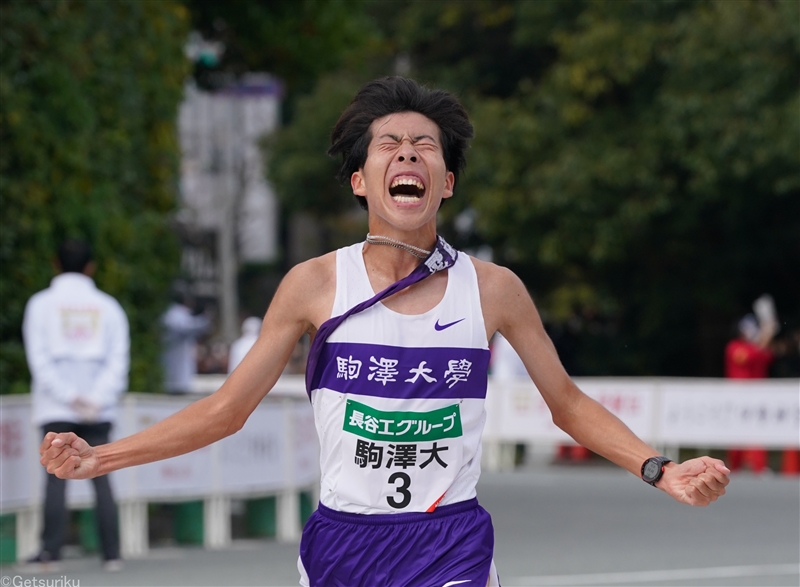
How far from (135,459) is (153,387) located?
8.37 meters

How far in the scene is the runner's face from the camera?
161 inches

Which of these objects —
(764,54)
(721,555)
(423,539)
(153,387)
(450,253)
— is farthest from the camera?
(764,54)

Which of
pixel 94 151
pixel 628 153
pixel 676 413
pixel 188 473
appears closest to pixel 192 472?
pixel 188 473

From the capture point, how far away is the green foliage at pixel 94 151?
34.8 feet

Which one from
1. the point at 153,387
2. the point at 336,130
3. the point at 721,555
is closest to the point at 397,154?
the point at 336,130

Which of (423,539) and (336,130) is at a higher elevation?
(336,130)

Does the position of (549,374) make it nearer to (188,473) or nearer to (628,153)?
(188,473)

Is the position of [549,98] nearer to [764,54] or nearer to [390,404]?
[764,54]

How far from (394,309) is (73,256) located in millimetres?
5696

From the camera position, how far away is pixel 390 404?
3.98 meters

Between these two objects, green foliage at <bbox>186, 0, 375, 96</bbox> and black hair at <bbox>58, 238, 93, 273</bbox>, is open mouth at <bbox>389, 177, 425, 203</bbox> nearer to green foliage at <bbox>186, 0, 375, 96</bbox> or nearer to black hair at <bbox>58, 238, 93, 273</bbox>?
black hair at <bbox>58, 238, 93, 273</bbox>

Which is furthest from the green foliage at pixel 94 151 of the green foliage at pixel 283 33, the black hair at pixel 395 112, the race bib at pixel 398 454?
the race bib at pixel 398 454

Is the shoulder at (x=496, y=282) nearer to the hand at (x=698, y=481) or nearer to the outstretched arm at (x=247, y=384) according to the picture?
the outstretched arm at (x=247, y=384)

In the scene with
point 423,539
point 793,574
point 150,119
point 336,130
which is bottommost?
point 793,574
